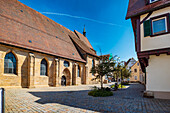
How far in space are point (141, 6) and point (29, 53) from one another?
14256mm

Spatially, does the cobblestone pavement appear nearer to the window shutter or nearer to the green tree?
the green tree

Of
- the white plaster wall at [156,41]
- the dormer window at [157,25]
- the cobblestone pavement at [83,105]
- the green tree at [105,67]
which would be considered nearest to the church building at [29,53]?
the cobblestone pavement at [83,105]

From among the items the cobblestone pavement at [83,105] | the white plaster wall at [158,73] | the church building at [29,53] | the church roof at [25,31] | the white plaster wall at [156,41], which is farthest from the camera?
the church roof at [25,31]

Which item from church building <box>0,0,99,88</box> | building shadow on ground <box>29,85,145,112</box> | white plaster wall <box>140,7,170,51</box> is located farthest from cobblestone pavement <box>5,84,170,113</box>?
church building <box>0,0,99,88</box>

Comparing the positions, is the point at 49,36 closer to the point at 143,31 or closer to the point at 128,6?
the point at 128,6

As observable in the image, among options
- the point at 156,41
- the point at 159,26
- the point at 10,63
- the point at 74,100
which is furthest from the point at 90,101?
the point at 10,63

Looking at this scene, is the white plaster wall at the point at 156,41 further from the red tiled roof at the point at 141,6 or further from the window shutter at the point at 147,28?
the red tiled roof at the point at 141,6

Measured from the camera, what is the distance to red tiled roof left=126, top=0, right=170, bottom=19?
8.09m

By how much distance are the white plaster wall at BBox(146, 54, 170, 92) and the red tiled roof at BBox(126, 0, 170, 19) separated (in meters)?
3.51

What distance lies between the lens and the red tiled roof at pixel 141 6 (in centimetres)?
809

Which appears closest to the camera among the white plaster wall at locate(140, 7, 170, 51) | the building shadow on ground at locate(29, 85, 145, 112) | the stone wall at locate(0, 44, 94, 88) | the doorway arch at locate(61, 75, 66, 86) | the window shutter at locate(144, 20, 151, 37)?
the building shadow on ground at locate(29, 85, 145, 112)

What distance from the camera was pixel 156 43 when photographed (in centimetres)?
807

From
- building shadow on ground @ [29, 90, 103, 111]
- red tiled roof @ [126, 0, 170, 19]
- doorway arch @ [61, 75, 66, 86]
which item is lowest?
doorway arch @ [61, 75, 66, 86]

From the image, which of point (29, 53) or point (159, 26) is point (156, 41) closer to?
point (159, 26)
